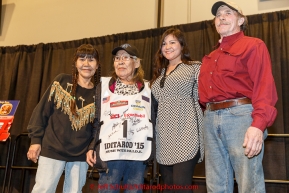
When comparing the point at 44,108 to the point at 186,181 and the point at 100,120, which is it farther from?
the point at 186,181

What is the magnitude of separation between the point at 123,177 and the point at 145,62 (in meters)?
2.46

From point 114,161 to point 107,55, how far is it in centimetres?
284

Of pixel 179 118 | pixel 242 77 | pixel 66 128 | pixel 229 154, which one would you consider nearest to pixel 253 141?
pixel 229 154

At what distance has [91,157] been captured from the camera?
2236mm

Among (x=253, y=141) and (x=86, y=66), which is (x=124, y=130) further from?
(x=253, y=141)

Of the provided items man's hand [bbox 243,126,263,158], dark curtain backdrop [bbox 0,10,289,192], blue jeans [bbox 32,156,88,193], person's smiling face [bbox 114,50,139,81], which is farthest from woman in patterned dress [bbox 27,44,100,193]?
dark curtain backdrop [bbox 0,10,289,192]

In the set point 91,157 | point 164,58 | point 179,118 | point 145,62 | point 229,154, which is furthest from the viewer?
point 145,62

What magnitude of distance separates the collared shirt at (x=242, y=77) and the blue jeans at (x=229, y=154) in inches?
4.0

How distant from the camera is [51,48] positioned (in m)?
5.22

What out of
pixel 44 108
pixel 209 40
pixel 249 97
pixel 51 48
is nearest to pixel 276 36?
pixel 209 40

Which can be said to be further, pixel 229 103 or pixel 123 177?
pixel 123 177

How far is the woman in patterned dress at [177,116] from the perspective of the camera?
2012mm

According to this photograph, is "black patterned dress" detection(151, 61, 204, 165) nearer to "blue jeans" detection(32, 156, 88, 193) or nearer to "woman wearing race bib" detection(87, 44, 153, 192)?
"woman wearing race bib" detection(87, 44, 153, 192)

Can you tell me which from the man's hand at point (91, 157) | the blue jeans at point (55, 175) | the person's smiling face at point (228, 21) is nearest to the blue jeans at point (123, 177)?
the man's hand at point (91, 157)
